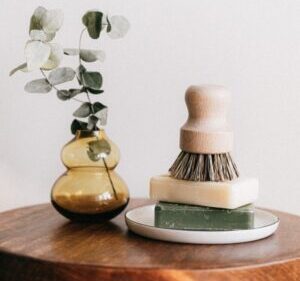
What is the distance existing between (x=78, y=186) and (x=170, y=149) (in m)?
0.33

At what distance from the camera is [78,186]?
0.91 m

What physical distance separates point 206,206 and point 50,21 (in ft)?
1.06

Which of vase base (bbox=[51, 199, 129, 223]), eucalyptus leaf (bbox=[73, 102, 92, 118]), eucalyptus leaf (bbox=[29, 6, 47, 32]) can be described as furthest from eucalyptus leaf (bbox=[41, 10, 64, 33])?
vase base (bbox=[51, 199, 129, 223])

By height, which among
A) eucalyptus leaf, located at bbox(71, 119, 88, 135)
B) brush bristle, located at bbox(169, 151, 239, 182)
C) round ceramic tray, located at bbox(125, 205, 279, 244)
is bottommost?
round ceramic tray, located at bbox(125, 205, 279, 244)

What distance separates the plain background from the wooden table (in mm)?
357

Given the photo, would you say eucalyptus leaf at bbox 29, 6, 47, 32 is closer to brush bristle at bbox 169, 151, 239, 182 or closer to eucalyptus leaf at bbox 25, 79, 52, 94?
eucalyptus leaf at bbox 25, 79, 52, 94

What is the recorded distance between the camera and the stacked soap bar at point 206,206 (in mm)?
796

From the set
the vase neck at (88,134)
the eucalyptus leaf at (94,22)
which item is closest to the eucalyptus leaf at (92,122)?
the vase neck at (88,134)

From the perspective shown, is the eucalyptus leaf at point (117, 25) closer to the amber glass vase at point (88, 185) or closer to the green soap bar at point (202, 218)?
the amber glass vase at point (88, 185)

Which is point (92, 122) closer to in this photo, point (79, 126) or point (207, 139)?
point (79, 126)

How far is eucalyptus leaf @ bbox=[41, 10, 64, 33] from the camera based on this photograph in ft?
2.93

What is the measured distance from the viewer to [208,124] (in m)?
0.83

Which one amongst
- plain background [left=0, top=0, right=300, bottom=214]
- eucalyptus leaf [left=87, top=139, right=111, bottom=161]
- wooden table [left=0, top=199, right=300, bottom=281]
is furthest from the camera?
plain background [left=0, top=0, right=300, bottom=214]

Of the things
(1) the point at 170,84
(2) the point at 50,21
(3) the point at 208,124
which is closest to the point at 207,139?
(3) the point at 208,124
